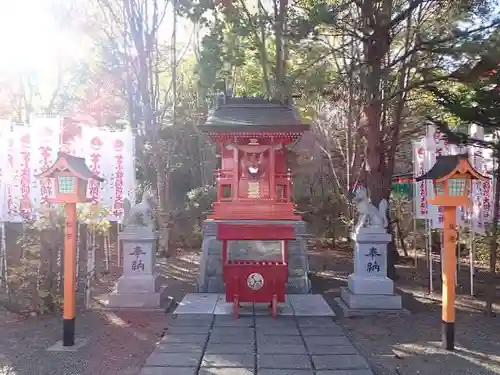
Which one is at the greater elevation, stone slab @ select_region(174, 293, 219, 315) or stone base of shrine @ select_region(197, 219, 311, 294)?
stone base of shrine @ select_region(197, 219, 311, 294)

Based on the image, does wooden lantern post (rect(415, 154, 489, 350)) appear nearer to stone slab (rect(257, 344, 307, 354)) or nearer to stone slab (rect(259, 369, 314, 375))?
stone slab (rect(257, 344, 307, 354))

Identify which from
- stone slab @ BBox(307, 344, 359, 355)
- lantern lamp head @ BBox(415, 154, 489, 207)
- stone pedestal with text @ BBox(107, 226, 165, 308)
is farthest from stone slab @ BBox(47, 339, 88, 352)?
lantern lamp head @ BBox(415, 154, 489, 207)

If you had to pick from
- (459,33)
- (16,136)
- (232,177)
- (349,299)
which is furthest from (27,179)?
(459,33)

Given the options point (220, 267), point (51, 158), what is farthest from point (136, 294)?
point (51, 158)

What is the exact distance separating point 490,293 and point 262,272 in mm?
3342

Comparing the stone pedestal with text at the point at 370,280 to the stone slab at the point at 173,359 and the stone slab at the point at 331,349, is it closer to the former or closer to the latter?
the stone slab at the point at 331,349

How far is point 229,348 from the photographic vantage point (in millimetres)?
5527

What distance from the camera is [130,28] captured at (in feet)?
40.8

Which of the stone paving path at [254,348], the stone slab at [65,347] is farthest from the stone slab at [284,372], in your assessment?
the stone slab at [65,347]

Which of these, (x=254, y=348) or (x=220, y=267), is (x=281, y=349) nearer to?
(x=254, y=348)

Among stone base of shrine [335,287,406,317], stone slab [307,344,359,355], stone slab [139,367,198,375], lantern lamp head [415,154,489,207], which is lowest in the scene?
stone slab [307,344,359,355]

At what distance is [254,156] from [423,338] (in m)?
5.71

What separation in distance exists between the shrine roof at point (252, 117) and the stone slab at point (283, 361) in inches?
220

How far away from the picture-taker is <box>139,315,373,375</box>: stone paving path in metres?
4.79
